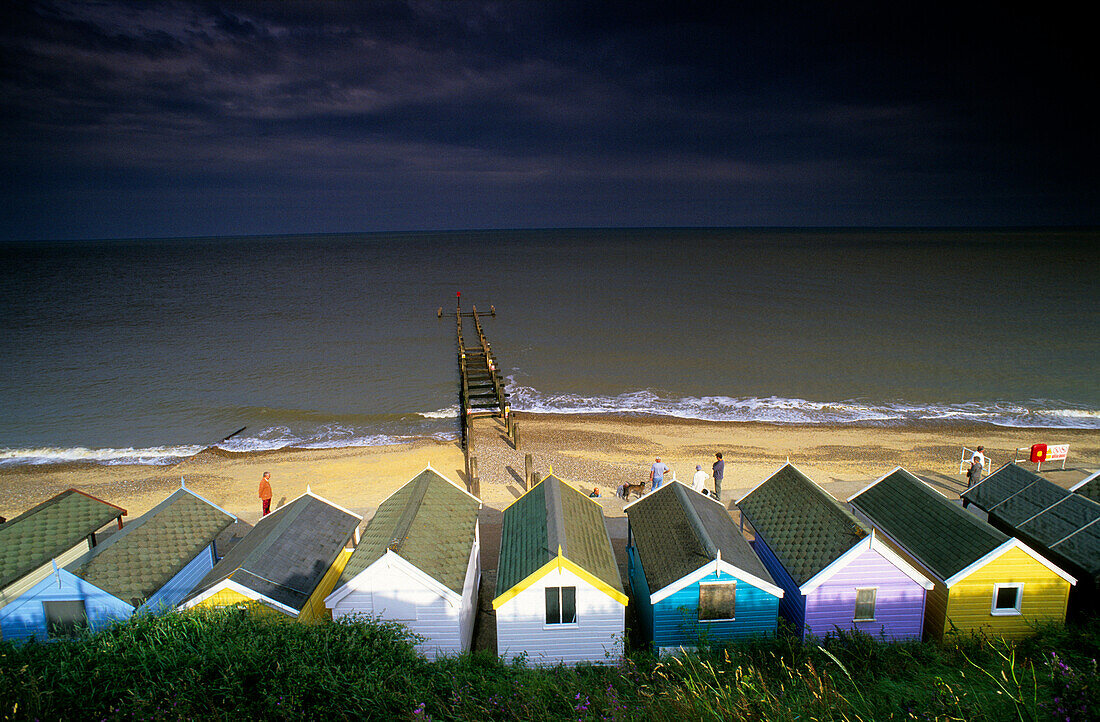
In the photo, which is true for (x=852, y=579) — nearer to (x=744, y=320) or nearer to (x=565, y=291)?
(x=744, y=320)

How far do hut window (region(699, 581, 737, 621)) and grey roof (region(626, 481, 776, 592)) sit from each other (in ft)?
1.43

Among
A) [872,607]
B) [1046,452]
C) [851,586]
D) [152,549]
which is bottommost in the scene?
[872,607]

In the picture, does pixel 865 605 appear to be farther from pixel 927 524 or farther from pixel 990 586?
pixel 927 524

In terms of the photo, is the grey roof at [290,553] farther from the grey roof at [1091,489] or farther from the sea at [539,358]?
the grey roof at [1091,489]

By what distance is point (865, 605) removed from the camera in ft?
38.8

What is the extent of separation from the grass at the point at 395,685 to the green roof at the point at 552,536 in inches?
90.7

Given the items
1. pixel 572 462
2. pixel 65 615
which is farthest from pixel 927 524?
pixel 65 615

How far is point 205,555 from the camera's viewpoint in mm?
14266

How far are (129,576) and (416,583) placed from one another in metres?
6.11

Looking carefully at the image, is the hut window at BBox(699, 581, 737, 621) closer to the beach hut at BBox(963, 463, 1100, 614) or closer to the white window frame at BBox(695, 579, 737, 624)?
the white window frame at BBox(695, 579, 737, 624)

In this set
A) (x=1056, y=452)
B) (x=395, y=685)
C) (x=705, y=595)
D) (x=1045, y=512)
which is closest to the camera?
(x=395, y=685)

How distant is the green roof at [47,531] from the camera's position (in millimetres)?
12502

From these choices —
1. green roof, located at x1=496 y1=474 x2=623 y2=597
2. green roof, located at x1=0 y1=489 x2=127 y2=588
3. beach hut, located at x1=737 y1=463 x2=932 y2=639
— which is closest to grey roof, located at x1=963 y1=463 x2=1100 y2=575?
beach hut, located at x1=737 y1=463 x2=932 y2=639

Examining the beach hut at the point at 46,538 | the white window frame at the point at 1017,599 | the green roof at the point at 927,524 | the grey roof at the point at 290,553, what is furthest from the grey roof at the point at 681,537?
the beach hut at the point at 46,538
